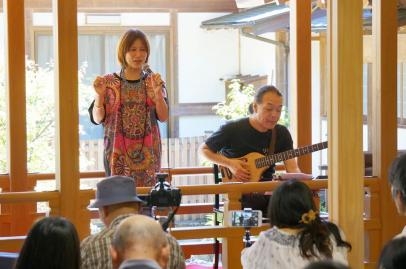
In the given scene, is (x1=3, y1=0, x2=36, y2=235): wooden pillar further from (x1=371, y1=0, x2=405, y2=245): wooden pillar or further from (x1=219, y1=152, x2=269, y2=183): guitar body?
(x1=371, y1=0, x2=405, y2=245): wooden pillar

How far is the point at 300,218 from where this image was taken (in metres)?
4.25

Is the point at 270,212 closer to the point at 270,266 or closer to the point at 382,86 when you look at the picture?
the point at 270,266

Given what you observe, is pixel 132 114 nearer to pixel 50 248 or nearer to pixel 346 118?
pixel 346 118

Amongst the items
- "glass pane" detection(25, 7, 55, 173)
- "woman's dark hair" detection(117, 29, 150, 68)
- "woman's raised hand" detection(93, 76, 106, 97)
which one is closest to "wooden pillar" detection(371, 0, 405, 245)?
"woman's dark hair" detection(117, 29, 150, 68)

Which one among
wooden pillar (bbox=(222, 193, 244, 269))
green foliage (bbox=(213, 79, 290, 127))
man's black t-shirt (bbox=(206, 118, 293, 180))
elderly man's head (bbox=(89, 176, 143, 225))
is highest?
green foliage (bbox=(213, 79, 290, 127))

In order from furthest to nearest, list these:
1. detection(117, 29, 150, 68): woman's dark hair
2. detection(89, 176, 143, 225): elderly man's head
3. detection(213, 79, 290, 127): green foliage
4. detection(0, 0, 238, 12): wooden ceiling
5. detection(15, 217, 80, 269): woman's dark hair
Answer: detection(0, 0, 238, 12): wooden ceiling, detection(213, 79, 290, 127): green foliage, detection(117, 29, 150, 68): woman's dark hair, detection(89, 176, 143, 225): elderly man's head, detection(15, 217, 80, 269): woman's dark hair

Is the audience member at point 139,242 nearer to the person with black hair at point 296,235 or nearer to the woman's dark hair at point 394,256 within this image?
the woman's dark hair at point 394,256

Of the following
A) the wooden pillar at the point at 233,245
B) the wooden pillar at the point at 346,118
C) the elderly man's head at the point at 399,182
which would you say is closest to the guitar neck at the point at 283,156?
the wooden pillar at the point at 233,245

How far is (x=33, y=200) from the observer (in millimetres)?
5422

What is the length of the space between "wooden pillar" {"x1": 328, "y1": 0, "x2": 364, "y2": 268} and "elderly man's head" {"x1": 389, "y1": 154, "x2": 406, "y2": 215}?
0.57 m

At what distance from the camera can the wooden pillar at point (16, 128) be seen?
23.1 ft

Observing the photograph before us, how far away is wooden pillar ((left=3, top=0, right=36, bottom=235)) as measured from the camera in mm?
7051

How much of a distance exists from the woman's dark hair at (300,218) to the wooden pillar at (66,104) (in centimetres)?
158

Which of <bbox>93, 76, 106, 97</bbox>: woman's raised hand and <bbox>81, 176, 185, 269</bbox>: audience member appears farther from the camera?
<bbox>93, 76, 106, 97</bbox>: woman's raised hand
